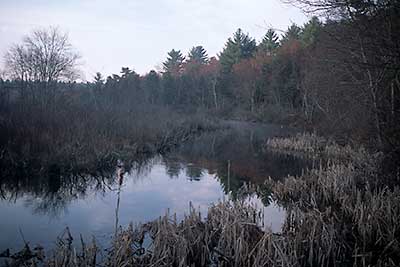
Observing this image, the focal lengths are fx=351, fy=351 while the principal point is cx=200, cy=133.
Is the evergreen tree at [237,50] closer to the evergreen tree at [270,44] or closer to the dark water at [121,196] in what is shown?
the evergreen tree at [270,44]

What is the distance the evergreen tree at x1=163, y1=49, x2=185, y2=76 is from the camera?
76.0 meters

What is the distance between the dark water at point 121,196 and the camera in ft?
25.9

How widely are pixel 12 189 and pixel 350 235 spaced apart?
355 inches

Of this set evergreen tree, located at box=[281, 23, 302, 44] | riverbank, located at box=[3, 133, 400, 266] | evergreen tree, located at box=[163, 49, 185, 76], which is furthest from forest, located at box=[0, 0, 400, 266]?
evergreen tree, located at box=[163, 49, 185, 76]

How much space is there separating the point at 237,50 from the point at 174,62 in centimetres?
1901

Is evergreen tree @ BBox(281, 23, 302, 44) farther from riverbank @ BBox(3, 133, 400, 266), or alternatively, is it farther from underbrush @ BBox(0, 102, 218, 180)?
riverbank @ BBox(3, 133, 400, 266)

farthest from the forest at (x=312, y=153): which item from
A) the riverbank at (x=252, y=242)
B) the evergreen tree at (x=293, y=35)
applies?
the evergreen tree at (x=293, y=35)

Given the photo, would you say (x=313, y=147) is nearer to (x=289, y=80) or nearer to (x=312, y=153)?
(x=312, y=153)

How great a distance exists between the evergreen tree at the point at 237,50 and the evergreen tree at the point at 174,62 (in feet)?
44.5

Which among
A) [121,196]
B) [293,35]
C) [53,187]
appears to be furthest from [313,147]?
[293,35]

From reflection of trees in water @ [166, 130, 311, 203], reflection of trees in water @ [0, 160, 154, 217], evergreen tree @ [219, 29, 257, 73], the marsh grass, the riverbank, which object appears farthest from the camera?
evergreen tree @ [219, 29, 257, 73]

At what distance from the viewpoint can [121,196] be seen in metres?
10.9

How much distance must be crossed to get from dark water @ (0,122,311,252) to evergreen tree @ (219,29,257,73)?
46.2 m

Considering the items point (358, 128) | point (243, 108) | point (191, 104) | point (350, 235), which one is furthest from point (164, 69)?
point (350, 235)
